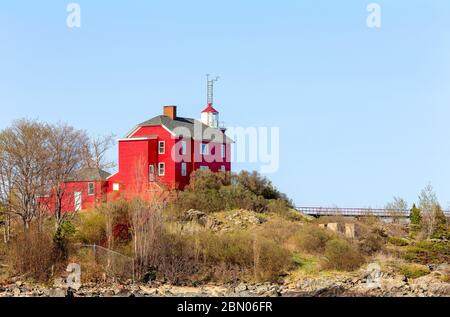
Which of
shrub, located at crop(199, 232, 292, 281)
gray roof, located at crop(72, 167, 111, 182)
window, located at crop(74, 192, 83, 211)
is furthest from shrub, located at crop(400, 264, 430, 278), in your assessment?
window, located at crop(74, 192, 83, 211)

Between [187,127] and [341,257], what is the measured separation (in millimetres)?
16766

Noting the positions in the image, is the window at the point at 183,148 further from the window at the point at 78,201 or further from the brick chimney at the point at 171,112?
the window at the point at 78,201

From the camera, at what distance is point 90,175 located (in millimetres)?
45594

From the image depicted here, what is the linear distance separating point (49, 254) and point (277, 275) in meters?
9.80

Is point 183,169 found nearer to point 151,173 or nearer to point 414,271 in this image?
point 151,173

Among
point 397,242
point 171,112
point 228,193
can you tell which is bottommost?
point 397,242

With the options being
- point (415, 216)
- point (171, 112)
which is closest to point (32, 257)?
point (171, 112)

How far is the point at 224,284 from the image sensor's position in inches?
1286

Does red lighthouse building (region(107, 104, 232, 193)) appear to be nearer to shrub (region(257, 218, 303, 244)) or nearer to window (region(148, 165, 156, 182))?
window (region(148, 165, 156, 182))

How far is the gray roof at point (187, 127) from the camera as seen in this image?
154 ft

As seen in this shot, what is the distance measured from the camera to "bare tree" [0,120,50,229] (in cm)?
3875

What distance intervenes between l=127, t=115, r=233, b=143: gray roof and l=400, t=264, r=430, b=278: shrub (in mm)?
17078
